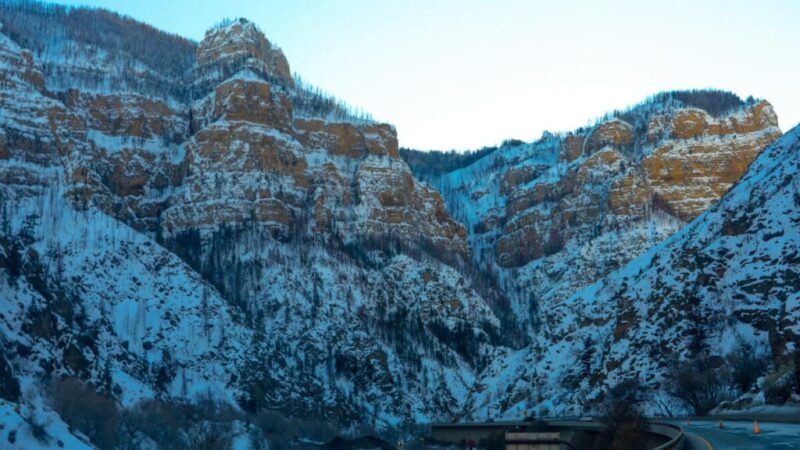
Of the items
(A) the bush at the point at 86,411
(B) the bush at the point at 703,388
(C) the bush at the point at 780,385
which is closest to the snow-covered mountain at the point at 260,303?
(A) the bush at the point at 86,411

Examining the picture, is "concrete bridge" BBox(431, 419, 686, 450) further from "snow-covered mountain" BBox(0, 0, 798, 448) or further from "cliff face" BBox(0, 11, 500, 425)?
"cliff face" BBox(0, 11, 500, 425)

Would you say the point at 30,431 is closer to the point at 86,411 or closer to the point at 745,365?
the point at 86,411

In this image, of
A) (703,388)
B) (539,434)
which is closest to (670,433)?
(539,434)

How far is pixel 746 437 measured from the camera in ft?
128

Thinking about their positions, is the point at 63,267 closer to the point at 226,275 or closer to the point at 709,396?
the point at 226,275

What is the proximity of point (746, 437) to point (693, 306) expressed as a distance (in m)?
55.2

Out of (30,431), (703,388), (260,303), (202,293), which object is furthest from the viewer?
(260,303)

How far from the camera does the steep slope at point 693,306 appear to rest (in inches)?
3278

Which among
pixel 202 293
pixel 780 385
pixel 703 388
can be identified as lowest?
pixel 703 388

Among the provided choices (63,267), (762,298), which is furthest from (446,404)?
(762,298)

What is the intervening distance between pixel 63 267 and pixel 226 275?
3462 cm

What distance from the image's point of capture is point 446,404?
166000mm

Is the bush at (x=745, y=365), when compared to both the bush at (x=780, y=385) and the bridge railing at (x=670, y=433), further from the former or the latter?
the bridge railing at (x=670, y=433)

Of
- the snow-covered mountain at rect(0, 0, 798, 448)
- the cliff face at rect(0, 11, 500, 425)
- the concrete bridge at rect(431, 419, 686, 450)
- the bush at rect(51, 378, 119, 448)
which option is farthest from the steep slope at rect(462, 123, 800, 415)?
the bush at rect(51, 378, 119, 448)
